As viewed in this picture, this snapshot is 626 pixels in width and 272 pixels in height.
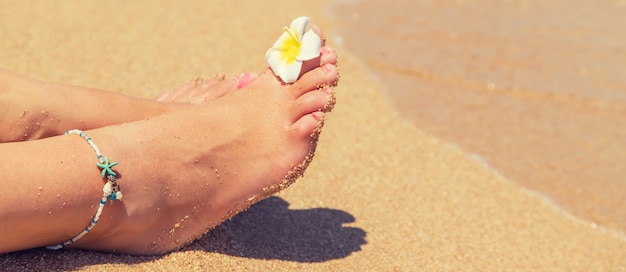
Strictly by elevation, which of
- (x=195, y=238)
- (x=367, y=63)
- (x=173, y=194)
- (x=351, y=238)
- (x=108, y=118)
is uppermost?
(x=108, y=118)

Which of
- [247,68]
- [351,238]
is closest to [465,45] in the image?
[247,68]

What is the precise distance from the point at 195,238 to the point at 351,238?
0.49m

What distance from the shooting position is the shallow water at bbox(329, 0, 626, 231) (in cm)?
286

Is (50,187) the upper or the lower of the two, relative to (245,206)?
upper

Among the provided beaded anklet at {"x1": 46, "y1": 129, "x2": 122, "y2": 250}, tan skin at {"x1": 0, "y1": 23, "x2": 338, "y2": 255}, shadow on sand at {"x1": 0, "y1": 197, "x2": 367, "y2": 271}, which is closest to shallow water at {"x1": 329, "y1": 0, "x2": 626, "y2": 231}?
shadow on sand at {"x1": 0, "y1": 197, "x2": 367, "y2": 271}

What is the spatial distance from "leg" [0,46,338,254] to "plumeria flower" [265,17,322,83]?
0.11 ft

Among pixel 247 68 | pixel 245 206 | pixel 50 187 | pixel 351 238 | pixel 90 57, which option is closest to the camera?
pixel 50 187

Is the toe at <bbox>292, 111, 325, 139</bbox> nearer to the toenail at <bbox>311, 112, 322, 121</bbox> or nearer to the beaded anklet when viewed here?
the toenail at <bbox>311, 112, 322, 121</bbox>

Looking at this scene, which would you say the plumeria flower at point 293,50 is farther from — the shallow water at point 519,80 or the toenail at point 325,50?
the shallow water at point 519,80

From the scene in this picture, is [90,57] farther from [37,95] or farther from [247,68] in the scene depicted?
[37,95]

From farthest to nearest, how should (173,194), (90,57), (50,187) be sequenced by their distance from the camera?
(90,57) → (173,194) → (50,187)

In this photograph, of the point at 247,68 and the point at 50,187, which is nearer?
the point at 50,187

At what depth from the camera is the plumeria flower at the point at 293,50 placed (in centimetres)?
189

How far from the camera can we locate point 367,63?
3979 millimetres
